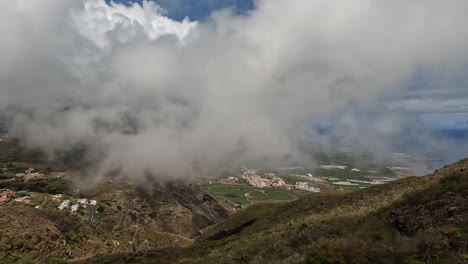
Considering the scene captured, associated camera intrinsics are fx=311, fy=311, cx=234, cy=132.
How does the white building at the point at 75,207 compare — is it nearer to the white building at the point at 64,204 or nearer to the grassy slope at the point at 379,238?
the white building at the point at 64,204

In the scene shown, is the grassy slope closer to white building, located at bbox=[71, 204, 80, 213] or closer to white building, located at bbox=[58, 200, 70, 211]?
white building, located at bbox=[58, 200, 70, 211]

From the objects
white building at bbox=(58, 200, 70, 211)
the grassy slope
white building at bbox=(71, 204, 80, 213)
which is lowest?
white building at bbox=(71, 204, 80, 213)

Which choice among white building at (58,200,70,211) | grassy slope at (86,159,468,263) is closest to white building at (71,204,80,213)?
white building at (58,200,70,211)

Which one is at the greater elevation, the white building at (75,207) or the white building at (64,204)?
the white building at (64,204)

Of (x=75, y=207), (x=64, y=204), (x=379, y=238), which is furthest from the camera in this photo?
(x=75, y=207)

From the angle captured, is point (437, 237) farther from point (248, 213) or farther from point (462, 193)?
point (248, 213)

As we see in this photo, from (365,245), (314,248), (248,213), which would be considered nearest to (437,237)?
(365,245)

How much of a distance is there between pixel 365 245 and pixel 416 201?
16.1 meters

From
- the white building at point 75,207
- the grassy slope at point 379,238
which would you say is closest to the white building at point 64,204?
the white building at point 75,207

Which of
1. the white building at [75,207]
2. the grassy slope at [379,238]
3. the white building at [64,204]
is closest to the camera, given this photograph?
the grassy slope at [379,238]

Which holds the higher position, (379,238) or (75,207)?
(379,238)

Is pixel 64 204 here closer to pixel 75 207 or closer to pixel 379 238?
pixel 75 207

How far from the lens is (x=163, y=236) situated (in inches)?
6235

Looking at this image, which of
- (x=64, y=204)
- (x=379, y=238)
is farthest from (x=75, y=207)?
(x=379, y=238)
